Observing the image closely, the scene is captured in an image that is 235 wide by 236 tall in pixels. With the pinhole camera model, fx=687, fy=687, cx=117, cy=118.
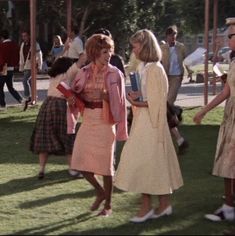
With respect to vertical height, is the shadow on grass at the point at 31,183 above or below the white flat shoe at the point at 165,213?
below

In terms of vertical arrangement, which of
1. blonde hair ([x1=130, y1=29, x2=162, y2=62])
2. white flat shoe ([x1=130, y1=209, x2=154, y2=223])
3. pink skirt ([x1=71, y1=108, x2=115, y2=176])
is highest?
blonde hair ([x1=130, y1=29, x2=162, y2=62])

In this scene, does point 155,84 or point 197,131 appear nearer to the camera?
point 155,84

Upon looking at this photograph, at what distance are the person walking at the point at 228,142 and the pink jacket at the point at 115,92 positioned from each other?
0.73 m

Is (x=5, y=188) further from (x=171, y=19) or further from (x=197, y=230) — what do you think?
(x=171, y=19)

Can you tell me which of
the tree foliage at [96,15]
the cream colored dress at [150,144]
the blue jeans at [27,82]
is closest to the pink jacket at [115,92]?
the cream colored dress at [150,144]

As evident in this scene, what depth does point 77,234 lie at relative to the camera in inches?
237

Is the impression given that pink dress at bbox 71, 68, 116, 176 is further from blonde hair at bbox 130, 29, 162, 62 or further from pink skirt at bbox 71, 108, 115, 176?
blonde hair at bbox 130, 29, 162, 62

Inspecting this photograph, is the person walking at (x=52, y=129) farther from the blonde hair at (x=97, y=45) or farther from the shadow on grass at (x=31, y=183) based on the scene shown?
the blonde hair at (x=97, y=45)

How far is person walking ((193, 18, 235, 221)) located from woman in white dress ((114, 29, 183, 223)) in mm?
420

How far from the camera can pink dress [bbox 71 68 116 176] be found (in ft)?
21.5

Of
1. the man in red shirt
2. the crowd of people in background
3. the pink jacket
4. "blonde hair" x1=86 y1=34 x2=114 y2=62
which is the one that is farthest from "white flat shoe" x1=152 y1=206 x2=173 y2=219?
the man in red shirt

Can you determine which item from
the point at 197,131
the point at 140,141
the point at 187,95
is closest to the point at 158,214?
the point at 140,141

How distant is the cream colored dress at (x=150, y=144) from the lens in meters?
6.18

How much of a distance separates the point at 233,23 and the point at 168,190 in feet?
5.40
